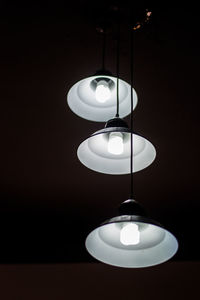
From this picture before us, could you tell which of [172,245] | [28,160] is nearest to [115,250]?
[172,245]

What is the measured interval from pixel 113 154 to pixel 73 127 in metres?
1.22

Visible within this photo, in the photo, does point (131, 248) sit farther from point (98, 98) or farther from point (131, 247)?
point (98, 98)

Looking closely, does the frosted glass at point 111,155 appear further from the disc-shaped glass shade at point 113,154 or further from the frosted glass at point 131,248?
the frosted glass at point 131,248

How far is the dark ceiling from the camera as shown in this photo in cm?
307

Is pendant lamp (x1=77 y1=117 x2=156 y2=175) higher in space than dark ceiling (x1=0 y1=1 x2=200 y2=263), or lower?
lower

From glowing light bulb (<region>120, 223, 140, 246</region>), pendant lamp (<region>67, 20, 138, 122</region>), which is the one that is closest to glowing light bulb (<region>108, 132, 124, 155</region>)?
pendant lamp (<region>67, 20, 138, 122</region>)

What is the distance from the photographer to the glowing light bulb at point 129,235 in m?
2.34

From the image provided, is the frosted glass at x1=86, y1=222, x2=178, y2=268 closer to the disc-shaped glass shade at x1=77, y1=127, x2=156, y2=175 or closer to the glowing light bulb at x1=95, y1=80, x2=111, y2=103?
the disc-shaped glass shade at x1=77, y1=127, x2=156, y2=175

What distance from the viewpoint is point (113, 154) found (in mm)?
2568

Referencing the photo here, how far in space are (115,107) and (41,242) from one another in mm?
2322

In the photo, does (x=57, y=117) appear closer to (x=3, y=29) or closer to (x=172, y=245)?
(x=3, y=29)

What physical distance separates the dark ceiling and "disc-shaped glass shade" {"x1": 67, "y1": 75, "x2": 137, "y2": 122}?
48cm

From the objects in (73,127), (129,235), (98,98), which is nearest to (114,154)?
(98,98)

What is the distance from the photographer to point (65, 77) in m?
3.37
